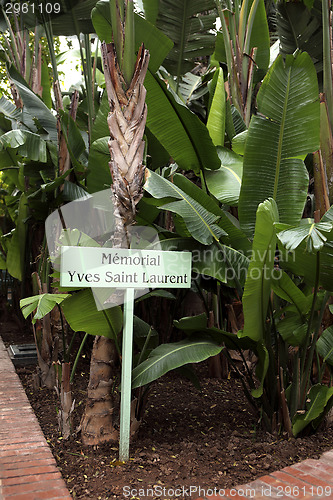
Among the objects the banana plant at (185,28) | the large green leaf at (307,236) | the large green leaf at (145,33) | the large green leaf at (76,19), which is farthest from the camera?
the banana plant at (185,28)

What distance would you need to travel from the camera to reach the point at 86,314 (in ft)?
8.61

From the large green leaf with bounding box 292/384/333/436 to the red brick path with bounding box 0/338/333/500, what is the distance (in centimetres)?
22

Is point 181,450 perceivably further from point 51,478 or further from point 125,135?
point 125,135

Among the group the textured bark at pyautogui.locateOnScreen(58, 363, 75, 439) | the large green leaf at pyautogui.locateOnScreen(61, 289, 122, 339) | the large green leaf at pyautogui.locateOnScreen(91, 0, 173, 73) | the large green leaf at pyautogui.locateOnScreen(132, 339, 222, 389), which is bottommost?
the textured bark at pyautogui.locateOnScreen(58, 363, 75, 439)

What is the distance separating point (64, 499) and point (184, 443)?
3.17ft

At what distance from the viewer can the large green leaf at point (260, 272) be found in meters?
2.38

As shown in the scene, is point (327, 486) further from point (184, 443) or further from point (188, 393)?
point (188, 393)

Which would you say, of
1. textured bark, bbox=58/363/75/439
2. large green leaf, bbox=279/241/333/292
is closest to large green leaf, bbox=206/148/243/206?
large green leaf, bbox=279/241/333/292

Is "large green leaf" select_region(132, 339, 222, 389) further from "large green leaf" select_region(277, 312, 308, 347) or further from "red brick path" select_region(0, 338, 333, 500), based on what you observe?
"red brick path" select_region(0, 338, 333, 500)

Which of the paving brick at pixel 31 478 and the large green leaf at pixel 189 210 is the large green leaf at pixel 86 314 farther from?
the paving brick at pixel 31 478

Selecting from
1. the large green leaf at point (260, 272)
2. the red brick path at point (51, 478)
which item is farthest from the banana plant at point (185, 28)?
the red brick path at point (51, 478)

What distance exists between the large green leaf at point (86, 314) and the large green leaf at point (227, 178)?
3.70ft

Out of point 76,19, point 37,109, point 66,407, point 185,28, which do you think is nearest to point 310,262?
point 66,407

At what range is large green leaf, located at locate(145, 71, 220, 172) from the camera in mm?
2979
